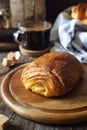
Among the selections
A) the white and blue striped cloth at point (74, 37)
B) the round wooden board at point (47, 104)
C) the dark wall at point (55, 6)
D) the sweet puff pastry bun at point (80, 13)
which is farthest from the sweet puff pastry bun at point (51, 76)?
the dark wall at point (55, 6)

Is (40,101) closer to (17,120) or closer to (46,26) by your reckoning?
(17,120)

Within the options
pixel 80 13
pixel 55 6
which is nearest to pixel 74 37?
pixel 80 13

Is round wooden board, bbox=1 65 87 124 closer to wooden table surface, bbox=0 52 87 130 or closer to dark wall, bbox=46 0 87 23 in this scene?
wooden table surface, bbox=0 52 87 130

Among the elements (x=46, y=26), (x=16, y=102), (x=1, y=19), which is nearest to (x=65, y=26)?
(x=46, y=26)

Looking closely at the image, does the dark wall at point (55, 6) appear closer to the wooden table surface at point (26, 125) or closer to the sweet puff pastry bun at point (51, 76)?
the sweet puff pastry bun at point (51, 76)

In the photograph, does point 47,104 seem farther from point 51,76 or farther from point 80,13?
point 80,13

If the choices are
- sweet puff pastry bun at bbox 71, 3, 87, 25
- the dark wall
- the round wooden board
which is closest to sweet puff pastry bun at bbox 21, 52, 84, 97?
the round wooden board
